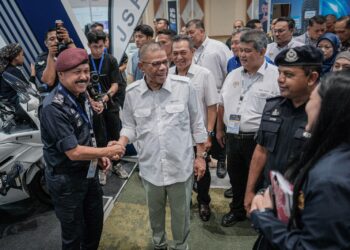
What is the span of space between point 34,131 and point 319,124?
2.63m

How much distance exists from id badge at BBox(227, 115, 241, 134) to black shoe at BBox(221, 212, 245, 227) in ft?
2.74

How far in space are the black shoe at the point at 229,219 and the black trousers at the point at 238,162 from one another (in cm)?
3

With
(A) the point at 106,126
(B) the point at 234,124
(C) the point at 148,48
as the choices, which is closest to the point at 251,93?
(B) the point at 234,124

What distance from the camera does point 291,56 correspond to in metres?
1.67

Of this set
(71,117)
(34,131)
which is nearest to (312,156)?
(71,117)

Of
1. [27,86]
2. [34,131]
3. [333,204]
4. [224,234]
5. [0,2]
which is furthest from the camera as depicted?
[0,2]

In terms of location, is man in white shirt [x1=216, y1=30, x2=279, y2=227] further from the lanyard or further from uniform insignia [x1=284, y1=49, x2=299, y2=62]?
uniform insignia [x1=284, y1=49, x2=299, y2=62]

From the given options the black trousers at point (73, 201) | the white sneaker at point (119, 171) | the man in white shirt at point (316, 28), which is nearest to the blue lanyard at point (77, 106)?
the black trousers at point (73, 201)

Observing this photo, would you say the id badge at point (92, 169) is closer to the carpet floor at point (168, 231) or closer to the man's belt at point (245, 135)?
the carpet floor at point (168, 231)

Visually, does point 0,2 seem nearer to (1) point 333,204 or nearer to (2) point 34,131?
(2) point 34,131

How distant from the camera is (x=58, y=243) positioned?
2.61m

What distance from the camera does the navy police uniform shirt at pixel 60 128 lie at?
171 cm

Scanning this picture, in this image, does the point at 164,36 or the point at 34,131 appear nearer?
the point at 34,131

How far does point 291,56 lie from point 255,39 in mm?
617
